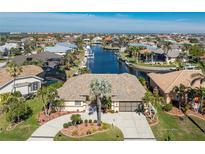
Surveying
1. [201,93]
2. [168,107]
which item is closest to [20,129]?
[168,107]

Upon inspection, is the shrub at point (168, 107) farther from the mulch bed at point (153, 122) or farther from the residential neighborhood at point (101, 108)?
the mulch bed at point (153, 122)

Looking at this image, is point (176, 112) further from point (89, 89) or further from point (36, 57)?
point (36, 57)

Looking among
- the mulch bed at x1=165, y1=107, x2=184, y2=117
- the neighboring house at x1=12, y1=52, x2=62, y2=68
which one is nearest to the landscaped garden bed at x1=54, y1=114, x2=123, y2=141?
the mulch bed at x1=165, y1=107, x2=184, y2=117

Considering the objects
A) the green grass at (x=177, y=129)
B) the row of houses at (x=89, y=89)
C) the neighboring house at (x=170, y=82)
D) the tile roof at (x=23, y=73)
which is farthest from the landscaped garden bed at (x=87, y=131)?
the tile roof at (x=23, y=73)
